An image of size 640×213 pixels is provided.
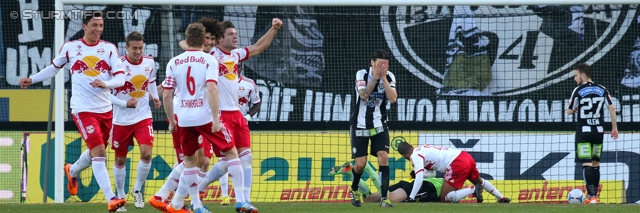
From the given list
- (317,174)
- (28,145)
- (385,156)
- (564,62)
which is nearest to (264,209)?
(385,156)

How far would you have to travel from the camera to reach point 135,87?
953 cm

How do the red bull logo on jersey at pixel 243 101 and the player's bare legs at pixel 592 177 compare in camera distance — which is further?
the player's bare legs at pixel 592 177

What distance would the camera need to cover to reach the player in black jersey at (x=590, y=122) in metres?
11.6

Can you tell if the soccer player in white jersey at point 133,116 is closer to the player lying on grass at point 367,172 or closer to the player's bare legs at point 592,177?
the player lying on grass at point 367,172

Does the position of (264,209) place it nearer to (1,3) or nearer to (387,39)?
(387,39)

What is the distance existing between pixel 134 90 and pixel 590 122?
18.8 feet

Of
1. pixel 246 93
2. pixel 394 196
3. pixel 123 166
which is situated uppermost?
pixel 246 93

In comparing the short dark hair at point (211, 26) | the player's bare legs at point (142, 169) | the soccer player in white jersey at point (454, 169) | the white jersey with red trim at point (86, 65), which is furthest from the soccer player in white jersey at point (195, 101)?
the soccer player in white jersey at point (454, 169)

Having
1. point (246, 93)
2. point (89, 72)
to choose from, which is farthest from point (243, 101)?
point (89, 72)

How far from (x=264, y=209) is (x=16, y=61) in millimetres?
10418

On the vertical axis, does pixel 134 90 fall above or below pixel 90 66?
below

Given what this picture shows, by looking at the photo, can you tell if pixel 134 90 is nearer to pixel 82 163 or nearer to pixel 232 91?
pixel 82 163

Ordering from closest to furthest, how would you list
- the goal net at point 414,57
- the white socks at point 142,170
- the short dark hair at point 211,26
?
1. the short dark hair at point 211,26
2. the white socks at point 142,170
3. the goal net at point 414,57

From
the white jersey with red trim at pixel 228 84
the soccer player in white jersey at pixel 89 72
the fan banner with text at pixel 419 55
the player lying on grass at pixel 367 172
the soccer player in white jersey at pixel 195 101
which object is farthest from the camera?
the fan banner with text at pixel 419 55
